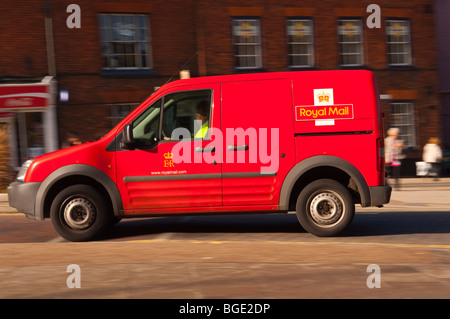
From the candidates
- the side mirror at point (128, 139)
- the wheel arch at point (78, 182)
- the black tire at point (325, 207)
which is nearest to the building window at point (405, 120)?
the black tire at point (325, 207)

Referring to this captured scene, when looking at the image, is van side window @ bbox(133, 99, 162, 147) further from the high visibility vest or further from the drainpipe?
the drainpipe

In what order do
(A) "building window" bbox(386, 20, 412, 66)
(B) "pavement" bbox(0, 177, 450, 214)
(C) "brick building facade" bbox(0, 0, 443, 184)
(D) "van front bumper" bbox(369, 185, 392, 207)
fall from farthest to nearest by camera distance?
(A) "building window" bbox(386, 20, 412, 66) → (C) "brick building facade" bbox(0, 0, 443, 184) → (B) "pavement" bbox(0, 177, 450, 214) → (D) "van front bumper" bbox(369, 185, 392, 207)

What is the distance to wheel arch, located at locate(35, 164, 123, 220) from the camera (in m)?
8.75

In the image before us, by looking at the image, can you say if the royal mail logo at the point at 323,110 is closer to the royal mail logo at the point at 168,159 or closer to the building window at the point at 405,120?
the royal mail logo at the point at 168,159

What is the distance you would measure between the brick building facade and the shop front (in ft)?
0.65

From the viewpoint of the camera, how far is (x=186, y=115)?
8.88 m

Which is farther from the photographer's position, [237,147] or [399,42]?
[399,42]

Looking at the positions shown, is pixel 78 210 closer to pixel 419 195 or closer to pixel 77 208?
pixel 77 208

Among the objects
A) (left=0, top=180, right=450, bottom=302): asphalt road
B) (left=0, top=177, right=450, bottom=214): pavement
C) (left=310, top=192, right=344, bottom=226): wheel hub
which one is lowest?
(left=0, top=177, right=450, bottom=214): pavement

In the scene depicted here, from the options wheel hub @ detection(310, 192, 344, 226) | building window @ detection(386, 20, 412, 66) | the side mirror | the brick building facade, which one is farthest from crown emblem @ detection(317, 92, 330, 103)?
building window @ detection(386, 20, 412, 66)

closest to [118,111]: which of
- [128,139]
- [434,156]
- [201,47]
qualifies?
[201,47]

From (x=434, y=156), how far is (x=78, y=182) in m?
15.4

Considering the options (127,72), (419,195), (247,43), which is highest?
(247,43)

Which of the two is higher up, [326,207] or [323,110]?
[323,110]
